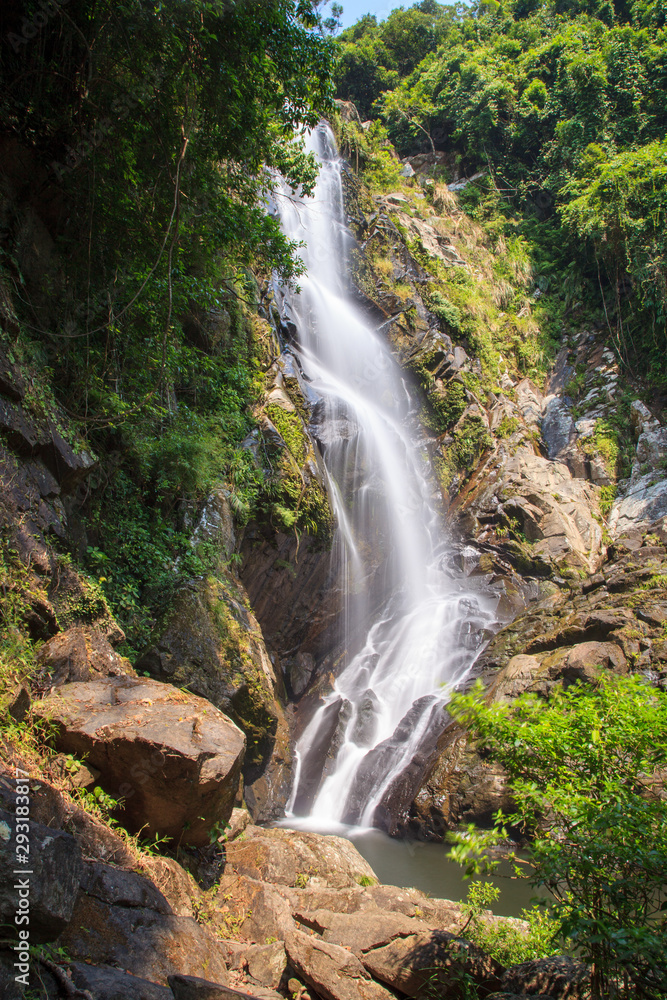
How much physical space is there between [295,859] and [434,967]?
2194 mm

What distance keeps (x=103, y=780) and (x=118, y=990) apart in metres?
1.94

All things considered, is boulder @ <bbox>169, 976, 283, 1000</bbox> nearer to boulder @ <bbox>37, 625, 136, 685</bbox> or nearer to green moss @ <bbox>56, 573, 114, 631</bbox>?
boulder @ <bbox>37, 625, 136, 685</bbox>

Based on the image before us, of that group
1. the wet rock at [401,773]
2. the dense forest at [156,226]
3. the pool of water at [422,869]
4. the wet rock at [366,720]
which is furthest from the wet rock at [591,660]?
the dense forest at [156,226]

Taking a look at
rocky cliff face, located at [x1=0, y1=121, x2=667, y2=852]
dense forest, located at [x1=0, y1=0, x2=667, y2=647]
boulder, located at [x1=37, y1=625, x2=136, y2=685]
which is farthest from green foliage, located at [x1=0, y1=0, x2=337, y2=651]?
boulder, located at [x1=37, y1=625, x2=136, y2=685]

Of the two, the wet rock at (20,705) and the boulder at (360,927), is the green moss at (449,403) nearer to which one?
the boulder at (360,927)

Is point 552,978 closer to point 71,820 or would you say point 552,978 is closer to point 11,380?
point 71,820

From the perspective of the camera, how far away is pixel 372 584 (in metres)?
13.7

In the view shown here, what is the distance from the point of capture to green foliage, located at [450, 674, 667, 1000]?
2.45 meters

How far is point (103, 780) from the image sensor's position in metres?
4.18

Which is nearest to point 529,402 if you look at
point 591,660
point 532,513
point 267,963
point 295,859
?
point 532,513

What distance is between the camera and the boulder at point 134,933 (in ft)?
9.52

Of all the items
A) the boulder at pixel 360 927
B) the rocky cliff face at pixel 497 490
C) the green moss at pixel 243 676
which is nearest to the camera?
the boulder at pixel 360 927

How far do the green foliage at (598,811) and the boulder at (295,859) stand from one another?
2994mm

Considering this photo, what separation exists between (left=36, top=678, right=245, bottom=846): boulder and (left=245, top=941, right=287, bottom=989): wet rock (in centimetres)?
→ 108
